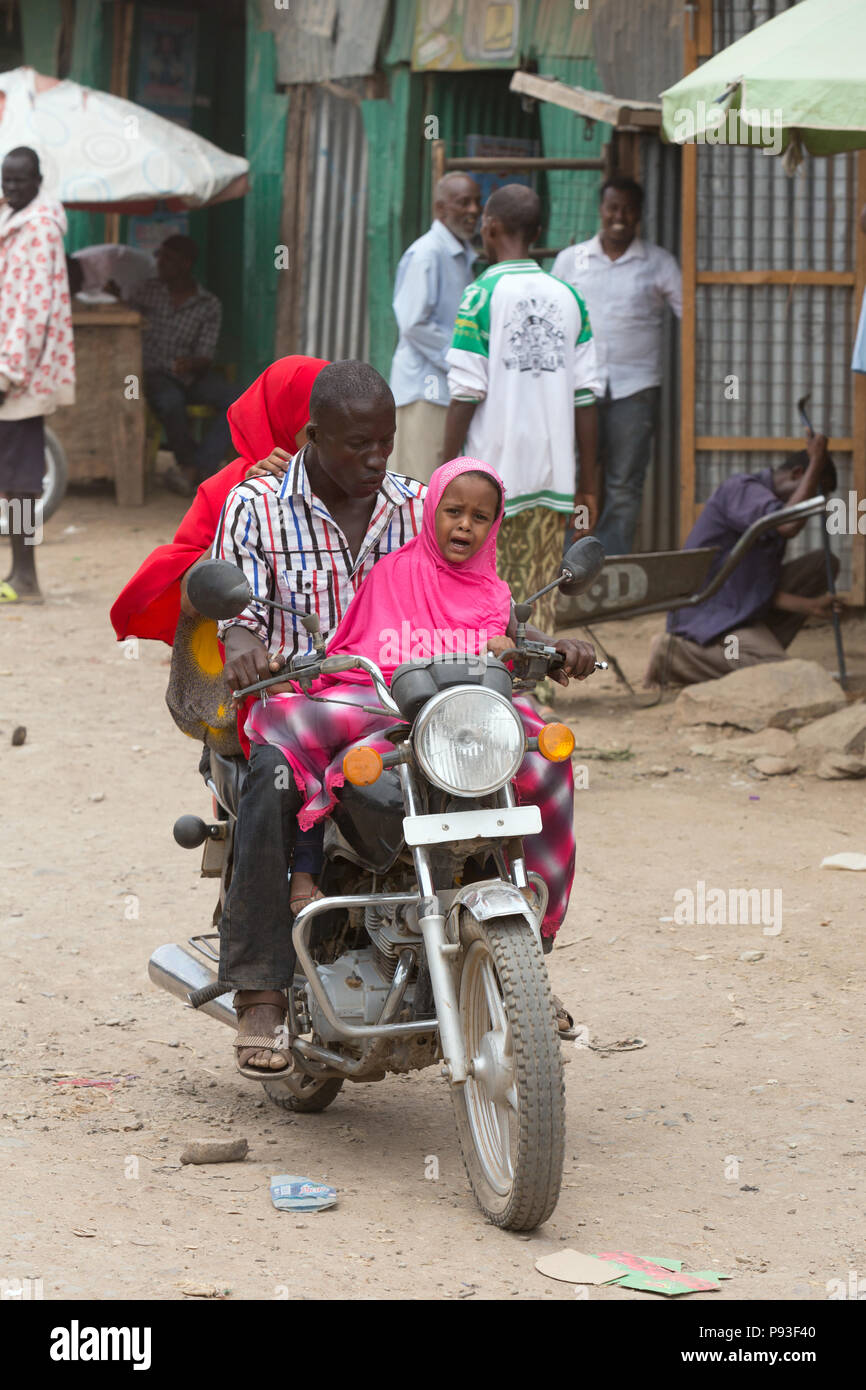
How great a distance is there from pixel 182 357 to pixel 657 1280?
11235 millimetres

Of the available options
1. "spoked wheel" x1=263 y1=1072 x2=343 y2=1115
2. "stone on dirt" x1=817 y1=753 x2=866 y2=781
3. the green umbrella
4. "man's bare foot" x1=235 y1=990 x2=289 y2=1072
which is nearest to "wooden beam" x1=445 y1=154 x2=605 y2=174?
the green umbrella

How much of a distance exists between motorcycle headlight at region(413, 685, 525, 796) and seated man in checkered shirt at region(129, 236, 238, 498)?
10.4 metres

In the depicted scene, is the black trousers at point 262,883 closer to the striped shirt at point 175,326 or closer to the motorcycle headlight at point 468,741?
the motorcycle headlight at point 468,741

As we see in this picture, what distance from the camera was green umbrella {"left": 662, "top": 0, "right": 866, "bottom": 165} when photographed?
6168 millimetres

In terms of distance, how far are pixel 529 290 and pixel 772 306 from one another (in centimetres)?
267

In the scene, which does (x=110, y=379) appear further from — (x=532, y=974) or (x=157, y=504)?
(x=532, y=974)

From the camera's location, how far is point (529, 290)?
6.96 m

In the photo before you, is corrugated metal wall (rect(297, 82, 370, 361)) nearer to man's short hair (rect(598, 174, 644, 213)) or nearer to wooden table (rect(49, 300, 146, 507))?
wooden table (rect(49, 300, 146, 507))

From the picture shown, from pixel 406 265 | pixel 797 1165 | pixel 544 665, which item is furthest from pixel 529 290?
pixel 797 1165

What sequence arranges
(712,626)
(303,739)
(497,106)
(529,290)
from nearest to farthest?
1. (303,739)
2. (529,290)
3. (712,626)
4. (497,106)

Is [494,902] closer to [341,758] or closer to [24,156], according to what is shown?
[341,758]

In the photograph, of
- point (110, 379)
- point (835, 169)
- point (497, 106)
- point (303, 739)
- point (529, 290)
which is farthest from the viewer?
point (110, 379)

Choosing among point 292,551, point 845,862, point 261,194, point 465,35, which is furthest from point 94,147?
point 292,551

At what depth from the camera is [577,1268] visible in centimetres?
311
